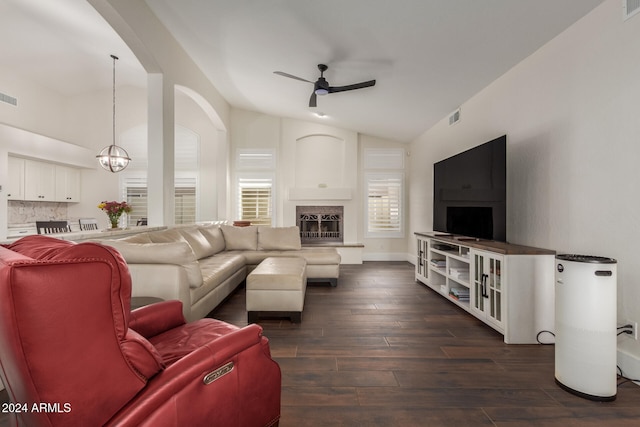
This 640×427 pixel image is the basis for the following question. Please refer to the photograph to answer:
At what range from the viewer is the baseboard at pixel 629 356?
1.93m

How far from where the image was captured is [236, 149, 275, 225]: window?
6.63 metres

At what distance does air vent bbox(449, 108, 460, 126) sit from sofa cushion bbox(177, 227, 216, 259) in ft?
13.8

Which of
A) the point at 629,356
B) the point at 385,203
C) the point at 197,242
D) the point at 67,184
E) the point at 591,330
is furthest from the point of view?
the point at 385,203

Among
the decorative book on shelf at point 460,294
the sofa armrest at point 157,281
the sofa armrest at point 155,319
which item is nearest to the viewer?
the sofa armrest at point 155,319

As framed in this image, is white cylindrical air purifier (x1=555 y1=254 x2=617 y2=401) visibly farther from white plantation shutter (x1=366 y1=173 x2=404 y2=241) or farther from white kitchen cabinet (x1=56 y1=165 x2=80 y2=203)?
white kitchen cabinet (x1=56 y1=165 x2=80 y2=203)

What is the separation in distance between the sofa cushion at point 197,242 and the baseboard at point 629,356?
164 inches

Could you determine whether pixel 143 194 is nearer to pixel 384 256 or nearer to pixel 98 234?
pixel 98 234

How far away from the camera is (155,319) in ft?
5.35

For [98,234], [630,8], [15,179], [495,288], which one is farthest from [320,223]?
[15,179]

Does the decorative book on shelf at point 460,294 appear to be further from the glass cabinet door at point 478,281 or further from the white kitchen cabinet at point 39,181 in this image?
the white kitchen cabinet at point 39,181

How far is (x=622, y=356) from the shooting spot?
201cm

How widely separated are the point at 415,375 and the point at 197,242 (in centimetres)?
313

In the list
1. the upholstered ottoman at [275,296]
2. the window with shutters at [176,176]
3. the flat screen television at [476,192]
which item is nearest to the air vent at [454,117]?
the flat screen television at [476,192]

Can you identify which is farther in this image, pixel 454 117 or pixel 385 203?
pixel 385 203
